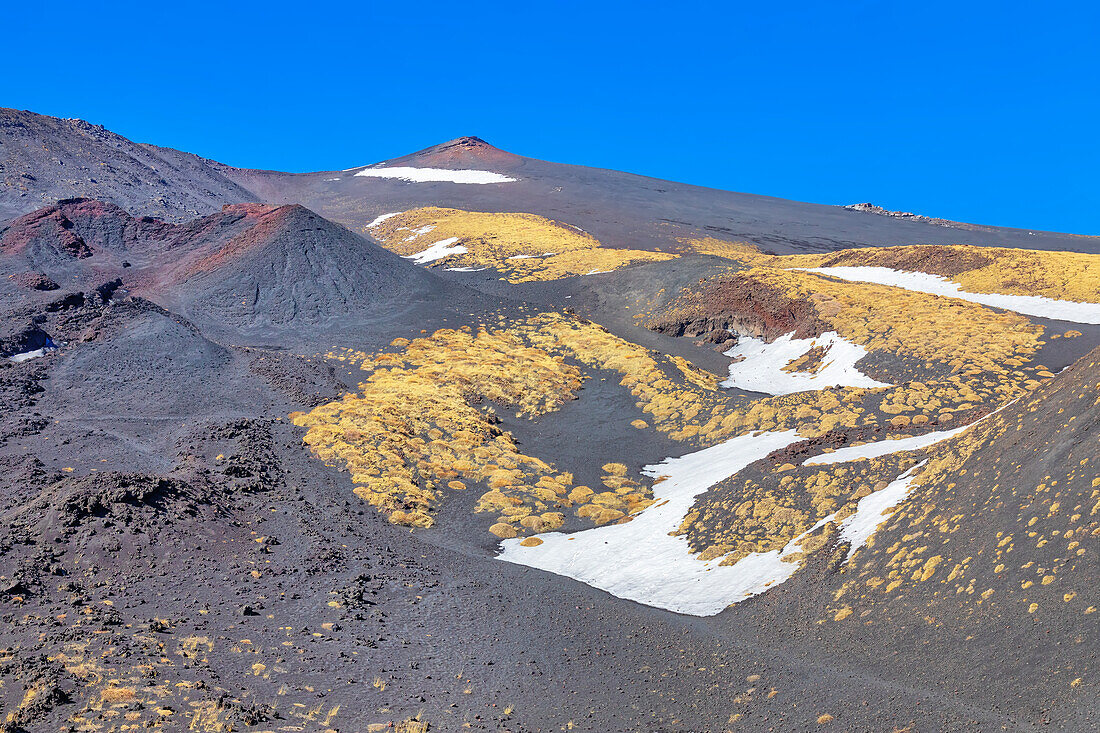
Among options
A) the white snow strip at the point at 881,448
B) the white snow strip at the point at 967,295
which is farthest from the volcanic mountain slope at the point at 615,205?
the white snow strip at the point at 881,448

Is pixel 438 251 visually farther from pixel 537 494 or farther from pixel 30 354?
pixel 537 494

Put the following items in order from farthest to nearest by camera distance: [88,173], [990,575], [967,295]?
[88,173] < [967,295] < [990,575]

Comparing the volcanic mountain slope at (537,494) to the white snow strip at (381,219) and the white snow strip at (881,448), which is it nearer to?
the white snow strip at (881,448)

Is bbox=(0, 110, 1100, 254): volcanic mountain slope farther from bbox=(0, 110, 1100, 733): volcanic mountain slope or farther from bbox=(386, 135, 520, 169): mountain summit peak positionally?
bbox=(0, 110, 1100, 733): volcanic mountain slope

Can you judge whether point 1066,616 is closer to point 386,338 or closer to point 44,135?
point 386,338

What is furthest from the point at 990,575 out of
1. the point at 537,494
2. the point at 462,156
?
the point at 462,156

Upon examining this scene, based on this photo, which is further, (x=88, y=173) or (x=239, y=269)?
(x=88, y=173)

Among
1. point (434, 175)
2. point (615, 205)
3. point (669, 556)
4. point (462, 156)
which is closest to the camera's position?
point (669, 556)

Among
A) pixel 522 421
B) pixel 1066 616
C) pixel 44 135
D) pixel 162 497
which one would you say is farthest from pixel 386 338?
pixel 44 135
